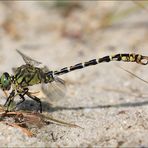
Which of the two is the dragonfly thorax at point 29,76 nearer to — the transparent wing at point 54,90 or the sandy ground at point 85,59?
the transparent wing at point 54,90

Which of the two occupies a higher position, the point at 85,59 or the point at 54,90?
the point at 85,59

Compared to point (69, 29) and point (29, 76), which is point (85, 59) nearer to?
point (69, 29)

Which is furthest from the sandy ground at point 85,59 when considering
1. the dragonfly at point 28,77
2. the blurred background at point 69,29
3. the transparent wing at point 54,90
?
the dragonfly at point 28,77

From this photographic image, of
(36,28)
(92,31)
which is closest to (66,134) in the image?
(92,31)

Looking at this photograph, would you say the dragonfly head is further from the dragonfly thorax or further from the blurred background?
the blurred background

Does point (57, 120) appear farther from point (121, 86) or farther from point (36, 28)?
point (36, 28)

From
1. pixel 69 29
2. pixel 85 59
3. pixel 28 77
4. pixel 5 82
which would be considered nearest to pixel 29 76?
pixel 28 77
